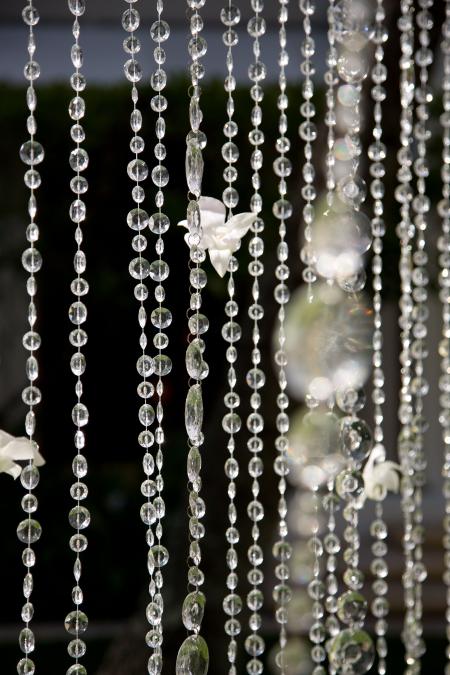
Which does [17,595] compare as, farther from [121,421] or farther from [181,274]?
[181,274]

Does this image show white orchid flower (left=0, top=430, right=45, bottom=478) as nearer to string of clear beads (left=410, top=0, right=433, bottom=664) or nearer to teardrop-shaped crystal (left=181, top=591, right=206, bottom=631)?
teardrop-shaped crystal (left=181, top=591, right=206, bottom=631)

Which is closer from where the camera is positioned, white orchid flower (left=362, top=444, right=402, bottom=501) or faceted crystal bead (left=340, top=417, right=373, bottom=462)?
faceted crystal bead (left=340, top=417, right=373, bottom=462)

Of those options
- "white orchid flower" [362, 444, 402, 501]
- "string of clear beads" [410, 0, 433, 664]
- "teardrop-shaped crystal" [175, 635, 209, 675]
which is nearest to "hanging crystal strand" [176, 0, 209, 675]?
"teardrop-shaped crystal" [175, 635, 209, 675]

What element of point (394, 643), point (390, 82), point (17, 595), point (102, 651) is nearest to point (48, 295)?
point (17, 595)

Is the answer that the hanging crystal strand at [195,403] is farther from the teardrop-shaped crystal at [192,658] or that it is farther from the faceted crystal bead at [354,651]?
the faceted crystal bead at [354,651]

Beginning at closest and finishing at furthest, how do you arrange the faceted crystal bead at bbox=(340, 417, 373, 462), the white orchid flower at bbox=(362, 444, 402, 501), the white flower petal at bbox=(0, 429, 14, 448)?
the faceted crystal bead at bbox=(340, 417, 373, 462) < the white flower petal at bbox=(0, 429, 14, 448) < the white orchid flower at bbox=(362, 444, 402, 501)

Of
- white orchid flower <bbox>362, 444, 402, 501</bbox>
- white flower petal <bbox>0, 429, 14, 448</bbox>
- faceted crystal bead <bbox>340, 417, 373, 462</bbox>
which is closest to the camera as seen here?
faceted crystal bead <bbox>340, 417, 373, 462</bbox>
